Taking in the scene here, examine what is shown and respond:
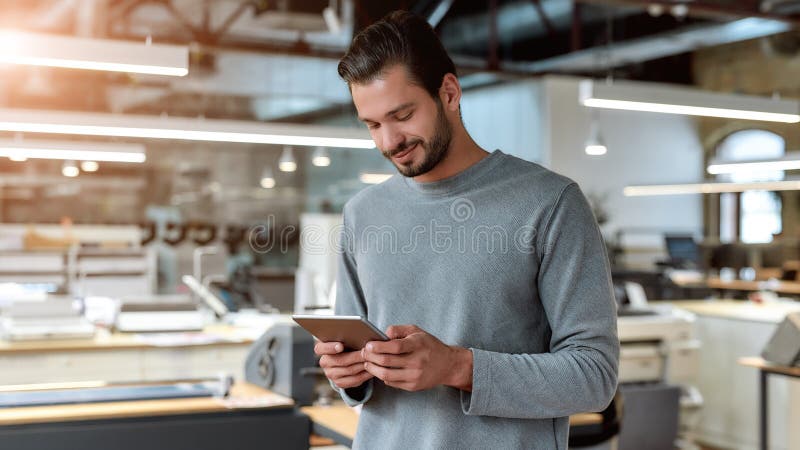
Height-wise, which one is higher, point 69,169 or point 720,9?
point 720,9

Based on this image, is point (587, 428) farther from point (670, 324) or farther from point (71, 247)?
point (71, 247)

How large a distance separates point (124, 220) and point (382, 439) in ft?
32.6

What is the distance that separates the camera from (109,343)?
5520 millimetres

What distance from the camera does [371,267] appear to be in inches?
62.1

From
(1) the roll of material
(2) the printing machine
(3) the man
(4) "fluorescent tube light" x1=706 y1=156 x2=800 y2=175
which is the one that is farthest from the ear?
(4) "fluorescent tube light" x1=706 y1=156 x2=800 y2=175

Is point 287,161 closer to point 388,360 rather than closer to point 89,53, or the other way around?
point 89,53

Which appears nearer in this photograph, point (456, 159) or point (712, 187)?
point (456, 159)

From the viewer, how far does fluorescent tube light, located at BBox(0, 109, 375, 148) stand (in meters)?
5.84

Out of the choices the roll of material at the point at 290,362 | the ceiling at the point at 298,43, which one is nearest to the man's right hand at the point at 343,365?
the roll of material at the point at 290,362

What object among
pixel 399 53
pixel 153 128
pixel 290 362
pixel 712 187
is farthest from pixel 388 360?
pixel 712 187

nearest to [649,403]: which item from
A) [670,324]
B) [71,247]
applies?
[670,324]

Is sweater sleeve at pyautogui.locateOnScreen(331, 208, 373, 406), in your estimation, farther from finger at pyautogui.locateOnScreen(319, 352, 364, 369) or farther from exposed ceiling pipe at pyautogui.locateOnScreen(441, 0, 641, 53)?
exposed ceiling pipe at pyautogui.locateOnScreen(441, 0, 641, 53)

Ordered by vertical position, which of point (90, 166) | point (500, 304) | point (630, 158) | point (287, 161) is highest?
point (630, 158)

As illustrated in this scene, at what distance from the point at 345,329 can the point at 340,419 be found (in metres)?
1.77
